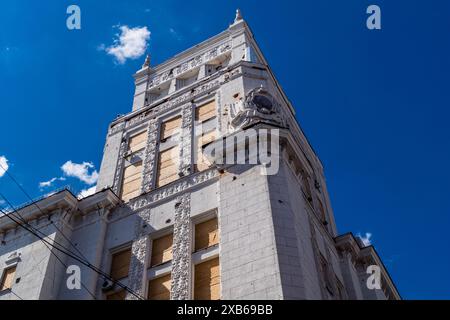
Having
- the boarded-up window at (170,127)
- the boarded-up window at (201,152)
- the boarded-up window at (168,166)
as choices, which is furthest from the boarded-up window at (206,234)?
the boarded-up window at (170,127)

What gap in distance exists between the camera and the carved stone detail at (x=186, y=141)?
1012 inches

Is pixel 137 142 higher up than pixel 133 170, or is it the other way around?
pixel 137 142

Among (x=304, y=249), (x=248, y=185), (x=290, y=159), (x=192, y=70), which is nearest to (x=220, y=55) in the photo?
(x=192, y=70)

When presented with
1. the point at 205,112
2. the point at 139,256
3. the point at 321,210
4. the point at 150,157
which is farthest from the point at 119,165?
the point at 321,210

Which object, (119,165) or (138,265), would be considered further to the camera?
(119,165)

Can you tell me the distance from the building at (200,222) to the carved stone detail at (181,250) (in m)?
0.05

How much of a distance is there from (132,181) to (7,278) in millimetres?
6919

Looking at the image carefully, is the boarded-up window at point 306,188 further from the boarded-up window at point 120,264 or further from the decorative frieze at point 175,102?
the boarded-up window at point 120,264

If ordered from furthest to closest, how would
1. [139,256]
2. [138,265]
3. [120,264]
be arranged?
[120,264] < [139,256] < [138,265]

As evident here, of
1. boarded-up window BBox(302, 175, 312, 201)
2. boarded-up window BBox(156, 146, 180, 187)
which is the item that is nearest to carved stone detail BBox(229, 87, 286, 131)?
boarded-up window BBox(302, 175, 312, 201)

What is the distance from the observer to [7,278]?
930 inches

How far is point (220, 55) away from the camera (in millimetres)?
33438

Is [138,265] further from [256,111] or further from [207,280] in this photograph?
[256,111]
